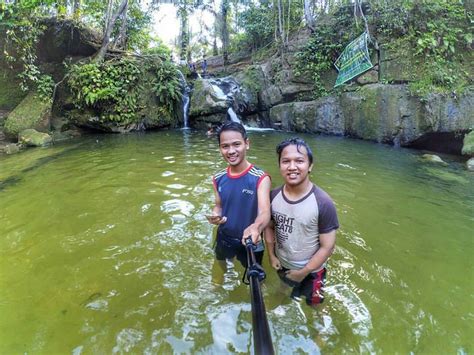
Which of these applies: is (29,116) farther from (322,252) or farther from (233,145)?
(322,252)

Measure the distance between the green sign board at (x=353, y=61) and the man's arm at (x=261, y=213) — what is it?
11.4m

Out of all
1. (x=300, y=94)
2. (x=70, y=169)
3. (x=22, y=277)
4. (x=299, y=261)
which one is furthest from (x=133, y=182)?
(x=300, y=94)

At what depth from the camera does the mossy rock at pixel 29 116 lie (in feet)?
36.6

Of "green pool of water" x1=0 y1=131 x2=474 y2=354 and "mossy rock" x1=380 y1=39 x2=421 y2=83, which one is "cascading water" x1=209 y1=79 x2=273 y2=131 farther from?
"green pool of water" x1=0 y1=131 x2=474 y2=354

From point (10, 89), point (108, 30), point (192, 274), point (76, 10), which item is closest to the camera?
point (192, 274)

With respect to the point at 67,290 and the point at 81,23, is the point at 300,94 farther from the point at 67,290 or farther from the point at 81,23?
the point at 67,290

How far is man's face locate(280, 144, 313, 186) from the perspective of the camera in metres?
2.20

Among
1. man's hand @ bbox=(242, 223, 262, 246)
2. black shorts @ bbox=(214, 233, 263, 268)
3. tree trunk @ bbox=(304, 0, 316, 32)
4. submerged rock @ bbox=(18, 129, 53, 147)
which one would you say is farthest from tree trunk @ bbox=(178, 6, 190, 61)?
man's hand @ bbox=(242, 223, 262, 246)

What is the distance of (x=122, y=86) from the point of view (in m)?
13.6

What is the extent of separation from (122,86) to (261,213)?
42.7ft

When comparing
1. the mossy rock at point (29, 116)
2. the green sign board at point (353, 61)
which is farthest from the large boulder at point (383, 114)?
the mossy rock at point (29, 116)

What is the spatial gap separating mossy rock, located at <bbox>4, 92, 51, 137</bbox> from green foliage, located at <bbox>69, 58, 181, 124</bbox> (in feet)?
4.31

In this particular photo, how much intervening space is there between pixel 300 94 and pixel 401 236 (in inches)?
426

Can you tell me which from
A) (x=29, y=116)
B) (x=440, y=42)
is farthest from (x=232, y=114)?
(x=440, y=42)
